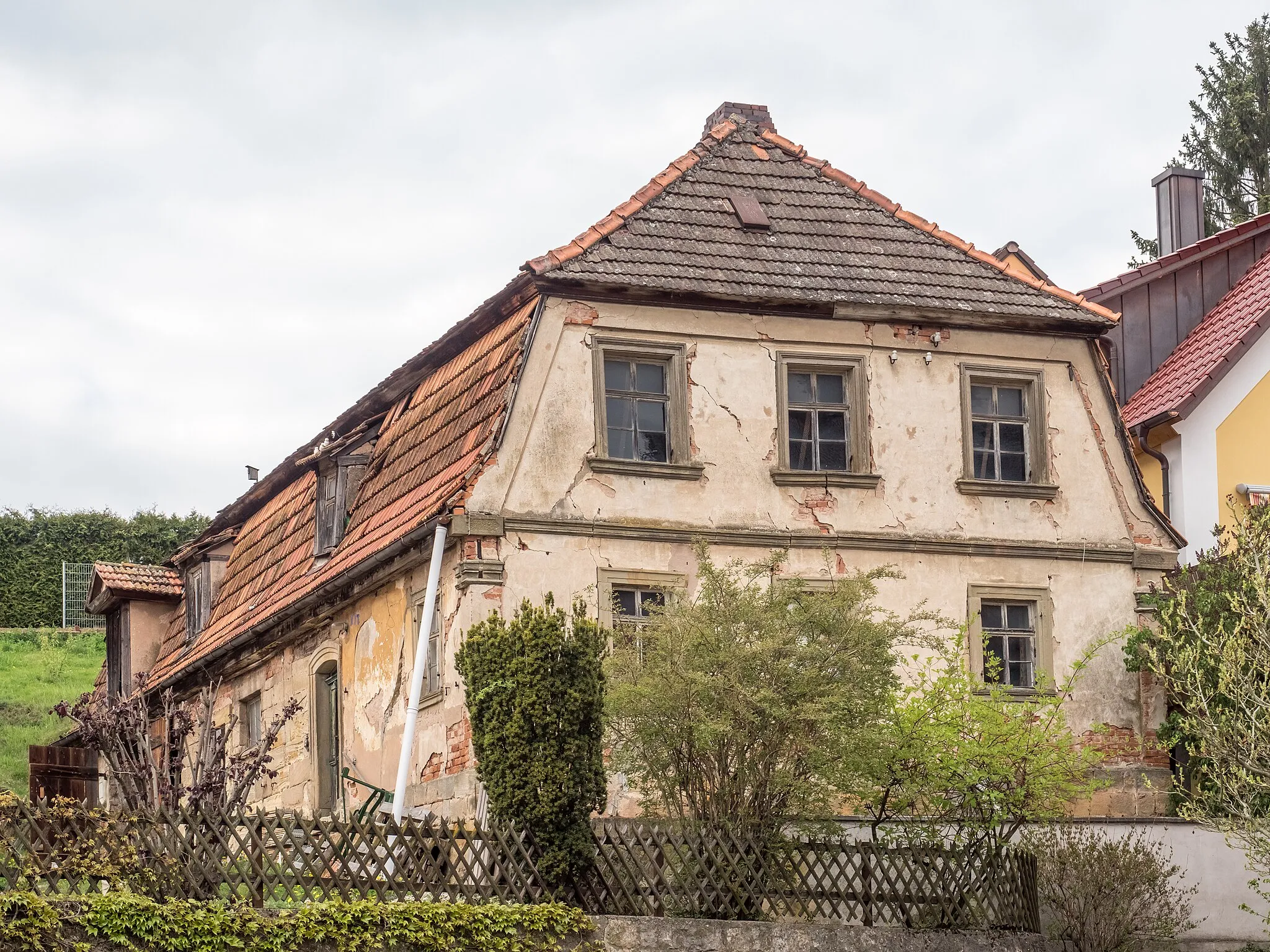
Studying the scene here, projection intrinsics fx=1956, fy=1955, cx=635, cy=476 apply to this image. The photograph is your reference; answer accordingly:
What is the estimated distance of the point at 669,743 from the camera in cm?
1673

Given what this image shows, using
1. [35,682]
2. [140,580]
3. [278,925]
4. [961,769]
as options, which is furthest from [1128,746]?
[35,682]

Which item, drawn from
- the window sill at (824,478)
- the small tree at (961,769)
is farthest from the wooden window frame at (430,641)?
the small tree at (961,769)

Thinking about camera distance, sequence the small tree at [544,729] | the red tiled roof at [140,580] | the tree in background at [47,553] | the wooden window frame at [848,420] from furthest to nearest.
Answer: the tree in background at [47,553] → the red tiled roof at [140,580] → the wooden window frame at [848,420] → the small tree at [544,729]

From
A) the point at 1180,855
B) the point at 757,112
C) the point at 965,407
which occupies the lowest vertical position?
the point at 1180,855

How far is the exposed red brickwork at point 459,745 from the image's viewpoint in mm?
19781

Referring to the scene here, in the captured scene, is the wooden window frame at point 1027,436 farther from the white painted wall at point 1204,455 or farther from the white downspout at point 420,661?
the white downspout at point 420,661

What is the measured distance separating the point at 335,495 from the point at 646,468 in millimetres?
5357

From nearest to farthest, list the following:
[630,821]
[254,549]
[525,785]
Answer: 1. [525,785]
2. [630,821]
3. [254,549]

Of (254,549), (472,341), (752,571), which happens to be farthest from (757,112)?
(254,549)

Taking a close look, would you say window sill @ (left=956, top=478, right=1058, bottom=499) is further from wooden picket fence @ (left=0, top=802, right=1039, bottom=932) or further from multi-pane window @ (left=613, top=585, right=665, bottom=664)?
wooden picket fence @ (left=0, top=802, right=1039, bottom=932)

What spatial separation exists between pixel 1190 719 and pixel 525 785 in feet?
27.1

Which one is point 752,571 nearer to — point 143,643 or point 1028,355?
point 1028,355

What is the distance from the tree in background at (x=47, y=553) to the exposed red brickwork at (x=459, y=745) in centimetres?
2865

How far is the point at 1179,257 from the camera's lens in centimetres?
2741
